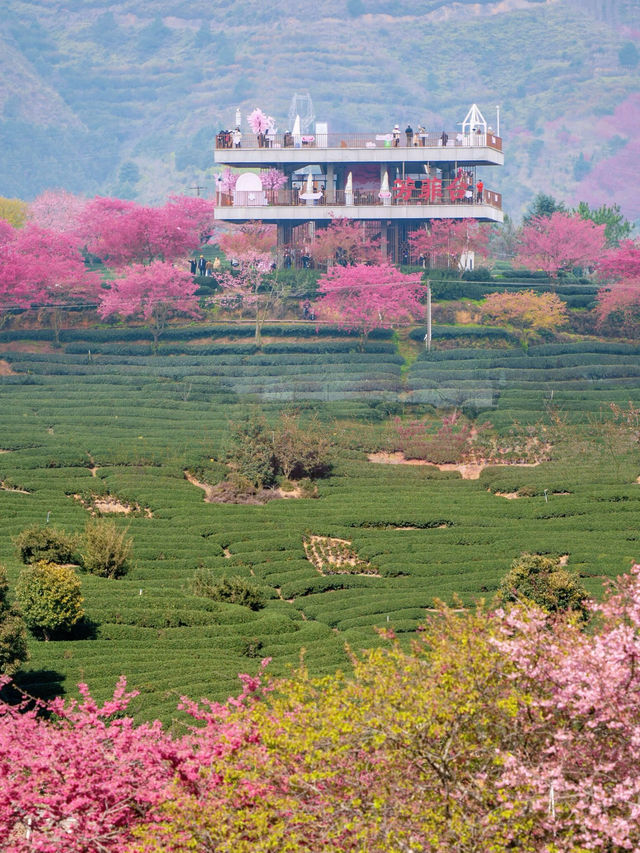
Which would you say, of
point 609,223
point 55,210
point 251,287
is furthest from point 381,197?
point 55,210

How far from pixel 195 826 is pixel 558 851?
182 inches

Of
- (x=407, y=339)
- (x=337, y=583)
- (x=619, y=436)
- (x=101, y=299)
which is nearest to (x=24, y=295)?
(x=101, y=299)

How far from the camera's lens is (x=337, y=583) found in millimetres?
41812

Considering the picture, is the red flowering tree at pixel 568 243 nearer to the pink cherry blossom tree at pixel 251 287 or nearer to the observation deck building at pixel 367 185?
the observation deck building at pixel 367 185

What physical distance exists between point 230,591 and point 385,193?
187ft

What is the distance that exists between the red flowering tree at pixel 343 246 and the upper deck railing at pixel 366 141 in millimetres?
6716

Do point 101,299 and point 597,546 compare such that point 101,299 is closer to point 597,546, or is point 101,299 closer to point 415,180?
point 415,180

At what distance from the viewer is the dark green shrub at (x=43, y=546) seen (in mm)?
38656

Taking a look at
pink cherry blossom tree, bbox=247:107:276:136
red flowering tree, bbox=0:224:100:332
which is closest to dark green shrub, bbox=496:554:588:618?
red flowering tree, bbox=0:224:100:332

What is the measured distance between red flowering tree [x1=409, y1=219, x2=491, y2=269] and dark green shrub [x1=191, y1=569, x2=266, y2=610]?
55.2 m

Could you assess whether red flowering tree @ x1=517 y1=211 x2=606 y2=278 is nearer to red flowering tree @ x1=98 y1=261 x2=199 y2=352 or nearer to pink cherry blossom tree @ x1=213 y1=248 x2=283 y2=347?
pink cherry blossom tree @ x1=213 y1=248 x2=283 y2=347

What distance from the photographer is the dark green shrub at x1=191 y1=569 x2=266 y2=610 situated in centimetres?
3891

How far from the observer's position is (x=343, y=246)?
3506 inches

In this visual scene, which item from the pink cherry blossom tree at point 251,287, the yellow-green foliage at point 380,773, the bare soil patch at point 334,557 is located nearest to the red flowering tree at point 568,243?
the pink cherry blossom tree at point 251,287
